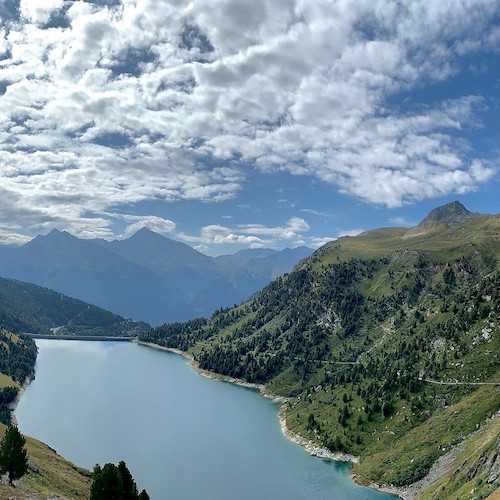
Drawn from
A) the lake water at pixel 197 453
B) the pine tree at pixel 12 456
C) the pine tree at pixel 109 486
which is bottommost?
the lake water at pixel 197 453

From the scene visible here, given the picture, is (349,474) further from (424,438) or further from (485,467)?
(485,467)

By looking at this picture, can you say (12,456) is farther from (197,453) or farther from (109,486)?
(197,453)

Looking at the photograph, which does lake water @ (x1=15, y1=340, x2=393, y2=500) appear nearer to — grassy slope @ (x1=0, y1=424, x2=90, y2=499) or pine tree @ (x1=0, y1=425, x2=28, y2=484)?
grassy slope @ (x1=0, y1=424, x2=90, y2=499)

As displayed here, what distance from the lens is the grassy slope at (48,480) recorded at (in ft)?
230

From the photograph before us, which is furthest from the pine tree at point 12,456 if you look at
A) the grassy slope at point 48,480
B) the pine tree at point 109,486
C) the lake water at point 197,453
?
the lake water at point 197,453

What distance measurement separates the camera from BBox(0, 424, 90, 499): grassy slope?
70137 mm

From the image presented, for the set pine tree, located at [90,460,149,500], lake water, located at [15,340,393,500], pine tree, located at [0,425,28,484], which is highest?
pine tree, located at [90,460,149,500]

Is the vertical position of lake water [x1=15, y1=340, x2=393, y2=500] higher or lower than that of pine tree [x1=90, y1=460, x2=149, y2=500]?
lower

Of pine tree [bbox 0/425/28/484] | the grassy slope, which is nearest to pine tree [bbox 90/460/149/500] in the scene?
the grassy slope

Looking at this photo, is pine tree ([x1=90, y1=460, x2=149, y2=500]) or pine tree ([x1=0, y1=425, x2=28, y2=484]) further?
pine tree ([x1=0, y1=425, x2=28, y2=484])

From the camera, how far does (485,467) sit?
3506 inches

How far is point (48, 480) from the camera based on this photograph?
8762 centimetres

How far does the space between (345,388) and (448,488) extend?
94.7 meters

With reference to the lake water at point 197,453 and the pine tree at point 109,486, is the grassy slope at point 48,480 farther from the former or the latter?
the lake water at point 197,453
